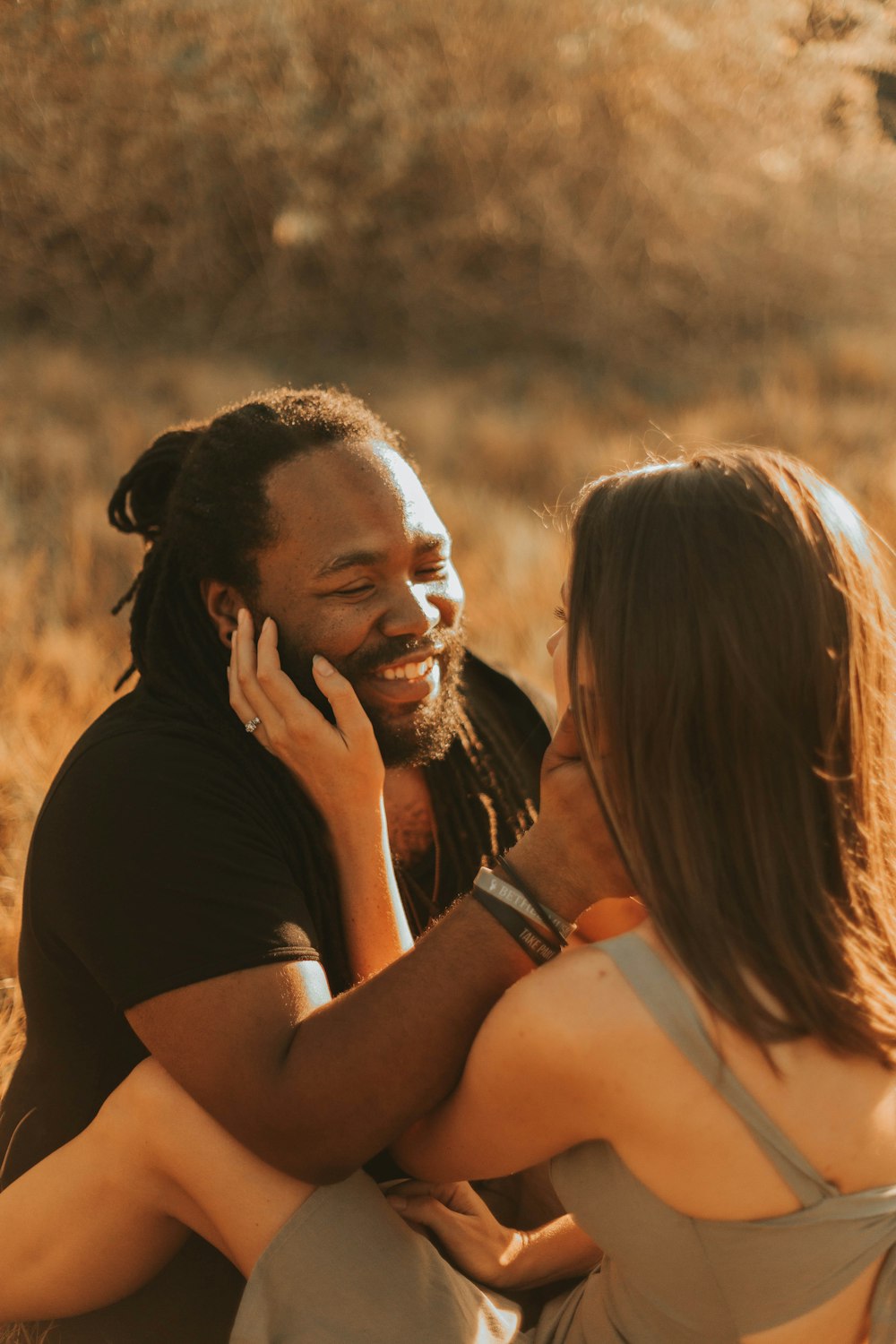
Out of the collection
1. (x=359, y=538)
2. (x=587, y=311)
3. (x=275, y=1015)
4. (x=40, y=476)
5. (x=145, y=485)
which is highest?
(x=587, y=311)

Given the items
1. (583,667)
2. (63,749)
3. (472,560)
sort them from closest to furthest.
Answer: (583,667), (63,749), (472,560)

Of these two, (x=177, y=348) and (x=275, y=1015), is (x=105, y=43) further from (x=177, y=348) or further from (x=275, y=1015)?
(x=275, y=1015)

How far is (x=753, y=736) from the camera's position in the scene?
1.85 m

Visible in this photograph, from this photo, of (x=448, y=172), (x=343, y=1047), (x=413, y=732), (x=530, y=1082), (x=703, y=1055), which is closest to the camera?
(x=703, y=1055)

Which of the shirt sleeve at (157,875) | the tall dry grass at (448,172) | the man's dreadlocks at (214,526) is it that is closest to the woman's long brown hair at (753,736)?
the shirt sleeve at (157,875)

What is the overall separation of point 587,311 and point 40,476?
5445 mm

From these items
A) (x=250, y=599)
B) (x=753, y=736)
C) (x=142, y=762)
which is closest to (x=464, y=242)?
(x=250, y=599)

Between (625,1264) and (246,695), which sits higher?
(246,695)

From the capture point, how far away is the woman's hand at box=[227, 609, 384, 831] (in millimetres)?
2564

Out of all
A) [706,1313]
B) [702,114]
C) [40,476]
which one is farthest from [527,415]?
[706,1313]

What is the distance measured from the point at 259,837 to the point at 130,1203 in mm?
657

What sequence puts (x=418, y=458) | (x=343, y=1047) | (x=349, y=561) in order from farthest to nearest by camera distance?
1. (x=418, y=458)
2. (x=349, y=561)
3. (x=343, y=1047)

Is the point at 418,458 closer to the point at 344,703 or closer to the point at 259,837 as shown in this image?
the point at 344,703

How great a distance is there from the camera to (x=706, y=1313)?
6.49ft
